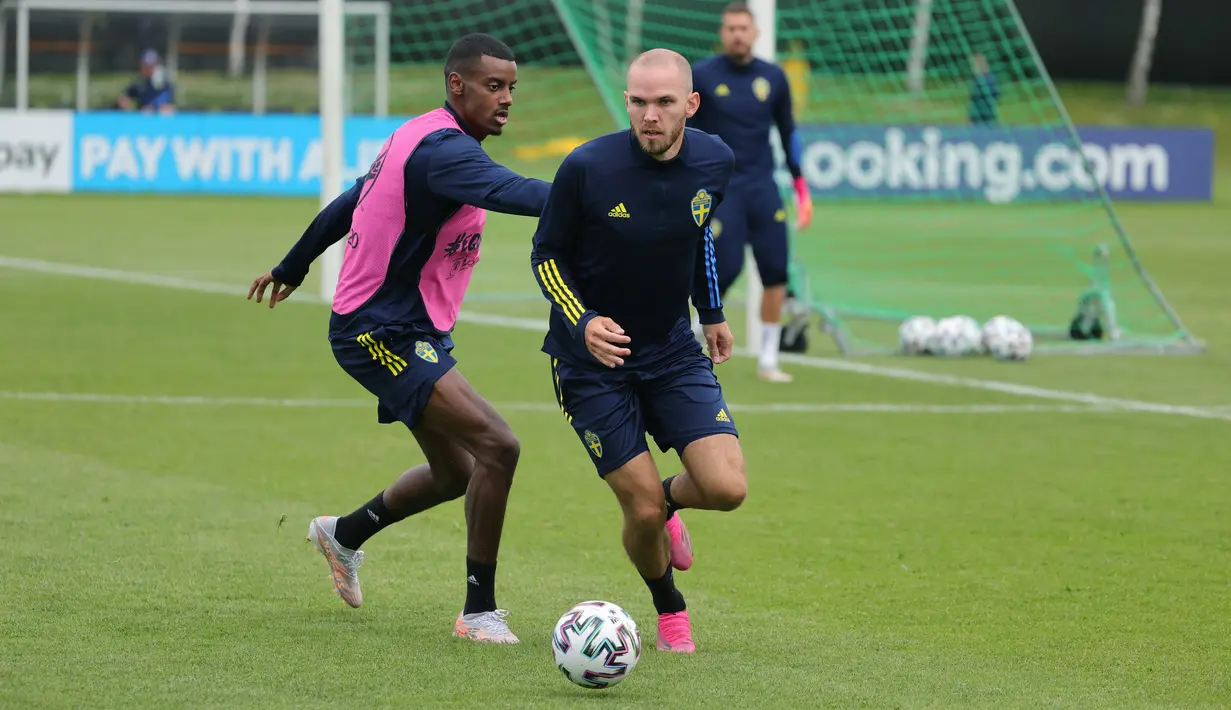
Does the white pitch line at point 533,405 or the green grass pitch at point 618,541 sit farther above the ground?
the green grass pitch at point 618,541

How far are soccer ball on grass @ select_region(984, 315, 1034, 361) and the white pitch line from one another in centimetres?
197

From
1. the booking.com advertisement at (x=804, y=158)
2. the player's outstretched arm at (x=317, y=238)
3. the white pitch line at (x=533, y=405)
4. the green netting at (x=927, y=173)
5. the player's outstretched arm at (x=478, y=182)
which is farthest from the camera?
the booking.com advertisement at (x=804, y=158)

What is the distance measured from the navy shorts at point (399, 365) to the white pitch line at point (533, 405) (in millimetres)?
4589

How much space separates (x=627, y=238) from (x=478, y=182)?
1.63ft

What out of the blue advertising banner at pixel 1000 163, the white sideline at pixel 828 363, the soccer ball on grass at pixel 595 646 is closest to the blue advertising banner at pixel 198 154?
the blue advertising banner at pixel 1000 163

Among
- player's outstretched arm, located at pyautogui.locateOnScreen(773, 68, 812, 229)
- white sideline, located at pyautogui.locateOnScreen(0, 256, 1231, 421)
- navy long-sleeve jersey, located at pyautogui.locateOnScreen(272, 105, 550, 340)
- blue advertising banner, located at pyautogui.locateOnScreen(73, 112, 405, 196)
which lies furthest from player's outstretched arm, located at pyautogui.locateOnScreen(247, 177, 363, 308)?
blue advertising banner, located at pyautogui.locateOnScreen(73, 112, 405, 196)

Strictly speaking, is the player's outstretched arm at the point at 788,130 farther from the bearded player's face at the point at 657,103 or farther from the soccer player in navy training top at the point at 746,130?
the bearded player's face at the point at 657,103

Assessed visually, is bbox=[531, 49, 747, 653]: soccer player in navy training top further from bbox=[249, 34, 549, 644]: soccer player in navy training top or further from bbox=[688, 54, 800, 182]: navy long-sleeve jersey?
bbox=[688, 54, 800, 182]: navy long-sleeve jersey

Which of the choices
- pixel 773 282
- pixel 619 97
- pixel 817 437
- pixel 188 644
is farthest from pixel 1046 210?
pixel 188 644

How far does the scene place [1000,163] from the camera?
74.9ft

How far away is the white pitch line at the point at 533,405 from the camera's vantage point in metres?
10.5

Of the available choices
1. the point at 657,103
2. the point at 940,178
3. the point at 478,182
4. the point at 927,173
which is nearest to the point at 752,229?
the point at 478,182

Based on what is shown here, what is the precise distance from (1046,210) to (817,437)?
13.7 m

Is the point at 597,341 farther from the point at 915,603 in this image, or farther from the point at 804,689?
the point at 915,603
